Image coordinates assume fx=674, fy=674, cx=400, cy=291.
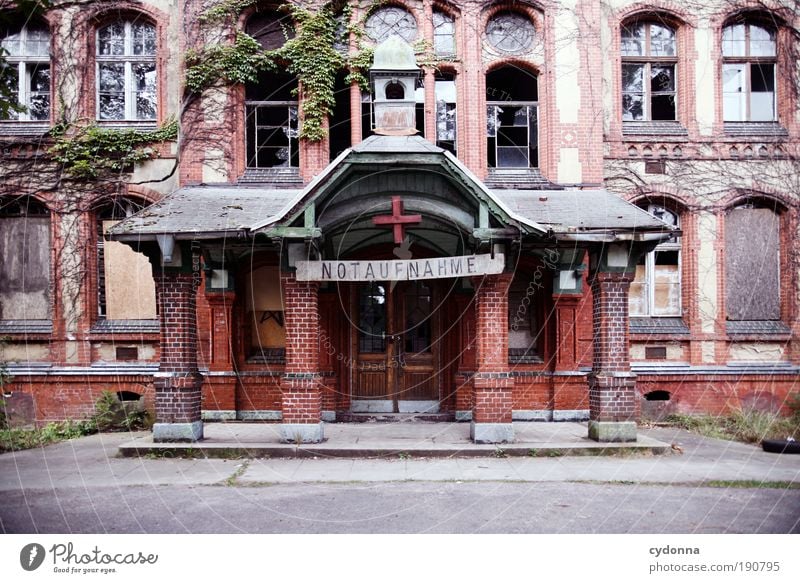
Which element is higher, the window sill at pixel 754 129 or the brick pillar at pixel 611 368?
the window sill at pixel 754 129

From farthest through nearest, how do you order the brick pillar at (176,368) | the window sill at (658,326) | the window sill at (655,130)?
1. the window sill at (655,130)
2. the window sill at (658,326)
3. the brick pillar at (176,368)

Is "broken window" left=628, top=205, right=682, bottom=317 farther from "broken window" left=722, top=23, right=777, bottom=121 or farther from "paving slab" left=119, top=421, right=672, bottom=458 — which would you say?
"paving slab" left=119, top=421, right=672, bottom=458

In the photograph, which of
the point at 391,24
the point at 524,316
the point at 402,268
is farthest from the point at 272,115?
the point at 524,316

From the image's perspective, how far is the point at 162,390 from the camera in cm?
1064

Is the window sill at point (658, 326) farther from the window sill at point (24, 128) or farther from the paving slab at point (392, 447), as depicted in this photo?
the window sill at point (24, 128)

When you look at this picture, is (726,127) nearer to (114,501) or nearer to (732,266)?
(732,266)

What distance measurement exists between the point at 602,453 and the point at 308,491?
15.2ft

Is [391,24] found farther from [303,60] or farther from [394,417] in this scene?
[394,417]

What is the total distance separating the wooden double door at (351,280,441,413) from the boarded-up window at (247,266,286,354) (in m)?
1.59

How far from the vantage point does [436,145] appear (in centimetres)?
1354

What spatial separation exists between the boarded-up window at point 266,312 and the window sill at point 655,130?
808 cm

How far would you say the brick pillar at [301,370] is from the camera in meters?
10.4

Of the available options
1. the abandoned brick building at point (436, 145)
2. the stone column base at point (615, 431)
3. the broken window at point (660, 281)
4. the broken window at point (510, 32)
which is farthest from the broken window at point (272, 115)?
the stone column base at point (615, 431)
